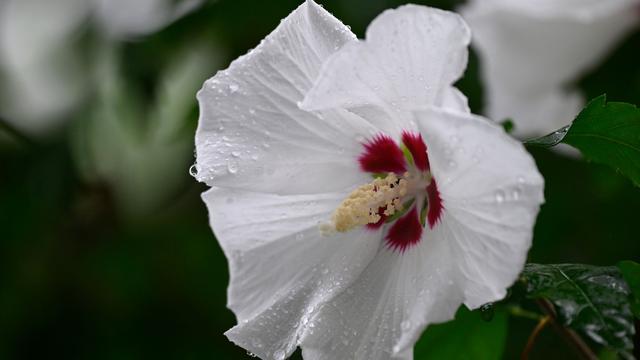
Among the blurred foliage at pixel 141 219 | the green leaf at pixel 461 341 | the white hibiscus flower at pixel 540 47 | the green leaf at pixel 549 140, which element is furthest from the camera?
the blurred foliage at pixel 141 219

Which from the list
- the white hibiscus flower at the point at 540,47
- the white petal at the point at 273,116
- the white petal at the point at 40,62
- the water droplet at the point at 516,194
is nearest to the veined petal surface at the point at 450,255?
the water droplet at the point at 516,194

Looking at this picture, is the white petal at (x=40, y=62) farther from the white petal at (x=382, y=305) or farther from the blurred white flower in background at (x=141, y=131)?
the white petal at (x=382, y=305)

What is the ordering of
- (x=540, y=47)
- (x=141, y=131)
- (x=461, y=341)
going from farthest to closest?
(x=141, y=131) < (x=540, y=47) < (x=461, y=341)

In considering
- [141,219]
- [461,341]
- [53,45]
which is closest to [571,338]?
[461,341]

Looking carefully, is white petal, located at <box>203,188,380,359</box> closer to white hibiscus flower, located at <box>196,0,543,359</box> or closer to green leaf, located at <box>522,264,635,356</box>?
white hibiscus flower, located at <box>196,0,543,359</box>

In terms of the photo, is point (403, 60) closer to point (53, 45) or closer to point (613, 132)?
point (613, 132)

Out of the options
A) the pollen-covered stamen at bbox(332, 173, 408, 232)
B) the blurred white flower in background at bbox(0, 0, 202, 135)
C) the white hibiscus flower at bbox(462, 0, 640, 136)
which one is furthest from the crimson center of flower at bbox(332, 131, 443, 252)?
the blurred white flower in background at bbox(0, 0, 202, 135)
